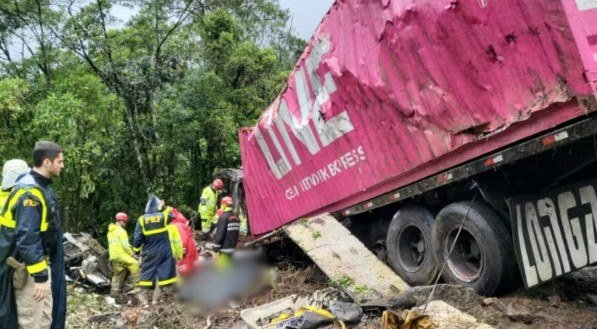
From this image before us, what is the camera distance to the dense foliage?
49.9 feet

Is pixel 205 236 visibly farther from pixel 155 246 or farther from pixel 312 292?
pixel 312 292

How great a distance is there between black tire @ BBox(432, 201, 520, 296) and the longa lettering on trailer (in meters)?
0.17

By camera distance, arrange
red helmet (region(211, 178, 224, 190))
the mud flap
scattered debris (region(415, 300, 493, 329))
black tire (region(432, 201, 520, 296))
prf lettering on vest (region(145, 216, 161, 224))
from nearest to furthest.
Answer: scattered debris (region(415, 300, 493, 329))
black tire (region(432, 201, 520, 296))
the mud flap
prf lettering on vest (region(145, 216, 161, 224))
red helmet (region(211, 178, 224, 190))

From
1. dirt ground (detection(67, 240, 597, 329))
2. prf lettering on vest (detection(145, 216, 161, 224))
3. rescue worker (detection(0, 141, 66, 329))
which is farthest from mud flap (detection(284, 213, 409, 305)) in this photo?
rescue worker (detection(0, 141, 66, 329))

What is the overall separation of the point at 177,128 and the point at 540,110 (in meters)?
13.1

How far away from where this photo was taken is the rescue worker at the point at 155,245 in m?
6.57

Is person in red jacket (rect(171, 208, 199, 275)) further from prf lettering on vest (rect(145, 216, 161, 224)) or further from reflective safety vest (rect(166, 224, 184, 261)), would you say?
prf lettering on vest (rect(145, 216, 161, 224))

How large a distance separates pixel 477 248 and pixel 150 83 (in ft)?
43.3

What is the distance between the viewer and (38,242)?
133 inches

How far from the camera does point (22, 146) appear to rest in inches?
525

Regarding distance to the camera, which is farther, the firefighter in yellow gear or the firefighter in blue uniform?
the firefighter in yellow gear

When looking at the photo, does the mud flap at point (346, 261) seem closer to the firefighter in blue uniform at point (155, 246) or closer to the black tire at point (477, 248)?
the black tire at point (477, 248)

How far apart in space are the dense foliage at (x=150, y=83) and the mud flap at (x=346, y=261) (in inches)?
383

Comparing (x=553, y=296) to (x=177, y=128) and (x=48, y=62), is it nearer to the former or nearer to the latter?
(x=177, y=128)
